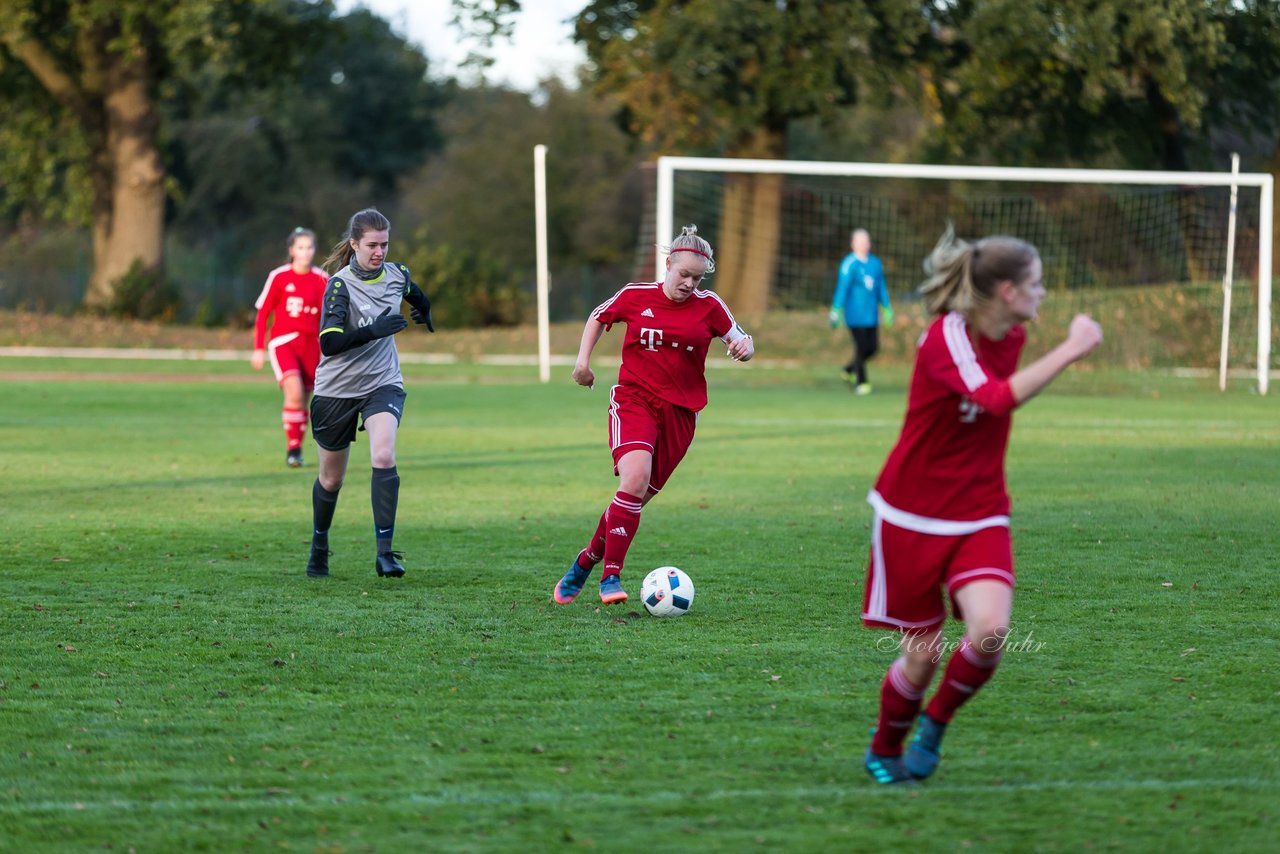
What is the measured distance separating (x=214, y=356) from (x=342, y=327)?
2499cm

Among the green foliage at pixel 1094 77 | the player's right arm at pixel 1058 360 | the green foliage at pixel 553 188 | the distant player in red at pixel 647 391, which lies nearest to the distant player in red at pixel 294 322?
the distant player in red at pixel 647 391

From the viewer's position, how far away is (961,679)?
4438 millimetres

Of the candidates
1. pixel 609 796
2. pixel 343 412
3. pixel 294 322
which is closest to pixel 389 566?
pixel 343 412

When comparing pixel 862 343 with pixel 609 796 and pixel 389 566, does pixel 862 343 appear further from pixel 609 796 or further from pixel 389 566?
pixel 609 796

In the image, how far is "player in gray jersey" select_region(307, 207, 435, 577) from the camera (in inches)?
311

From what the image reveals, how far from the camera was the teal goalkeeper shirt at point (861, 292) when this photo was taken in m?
20.1

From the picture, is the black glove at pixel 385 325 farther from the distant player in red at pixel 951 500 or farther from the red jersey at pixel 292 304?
the red jersey at pixel 292 304

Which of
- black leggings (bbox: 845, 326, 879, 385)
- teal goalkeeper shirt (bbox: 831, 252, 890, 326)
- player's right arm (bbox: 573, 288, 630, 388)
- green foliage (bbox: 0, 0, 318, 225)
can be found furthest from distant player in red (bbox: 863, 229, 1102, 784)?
green foliage (bbox: 0, 0, 318, 225)

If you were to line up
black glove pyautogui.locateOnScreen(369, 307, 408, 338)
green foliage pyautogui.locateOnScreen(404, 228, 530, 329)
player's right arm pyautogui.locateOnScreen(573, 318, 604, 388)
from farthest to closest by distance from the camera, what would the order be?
green foliage pyautogui.locateOnScreen(404, 228, 530, 329), black glove pyautogui.locateOnScreen(369, 307, 408, 338), player's right arm pyautogui.locateOnScreen(573, 318, 604, 388)

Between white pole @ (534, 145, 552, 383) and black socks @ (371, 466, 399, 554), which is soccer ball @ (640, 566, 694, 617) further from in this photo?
white pole @ (534, 145, 552, 383)

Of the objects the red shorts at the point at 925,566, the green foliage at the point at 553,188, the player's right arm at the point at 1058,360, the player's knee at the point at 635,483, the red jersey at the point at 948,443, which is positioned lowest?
the player's knee at the point at 635,483

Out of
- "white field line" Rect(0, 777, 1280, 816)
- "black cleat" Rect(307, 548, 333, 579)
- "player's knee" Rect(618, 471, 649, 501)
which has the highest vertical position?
"player's knee" Rect(618, 471, 649, 501)

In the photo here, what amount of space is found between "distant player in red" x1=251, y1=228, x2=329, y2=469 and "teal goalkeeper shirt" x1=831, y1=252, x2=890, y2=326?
29.6ft

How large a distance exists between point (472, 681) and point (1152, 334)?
23.4 m
